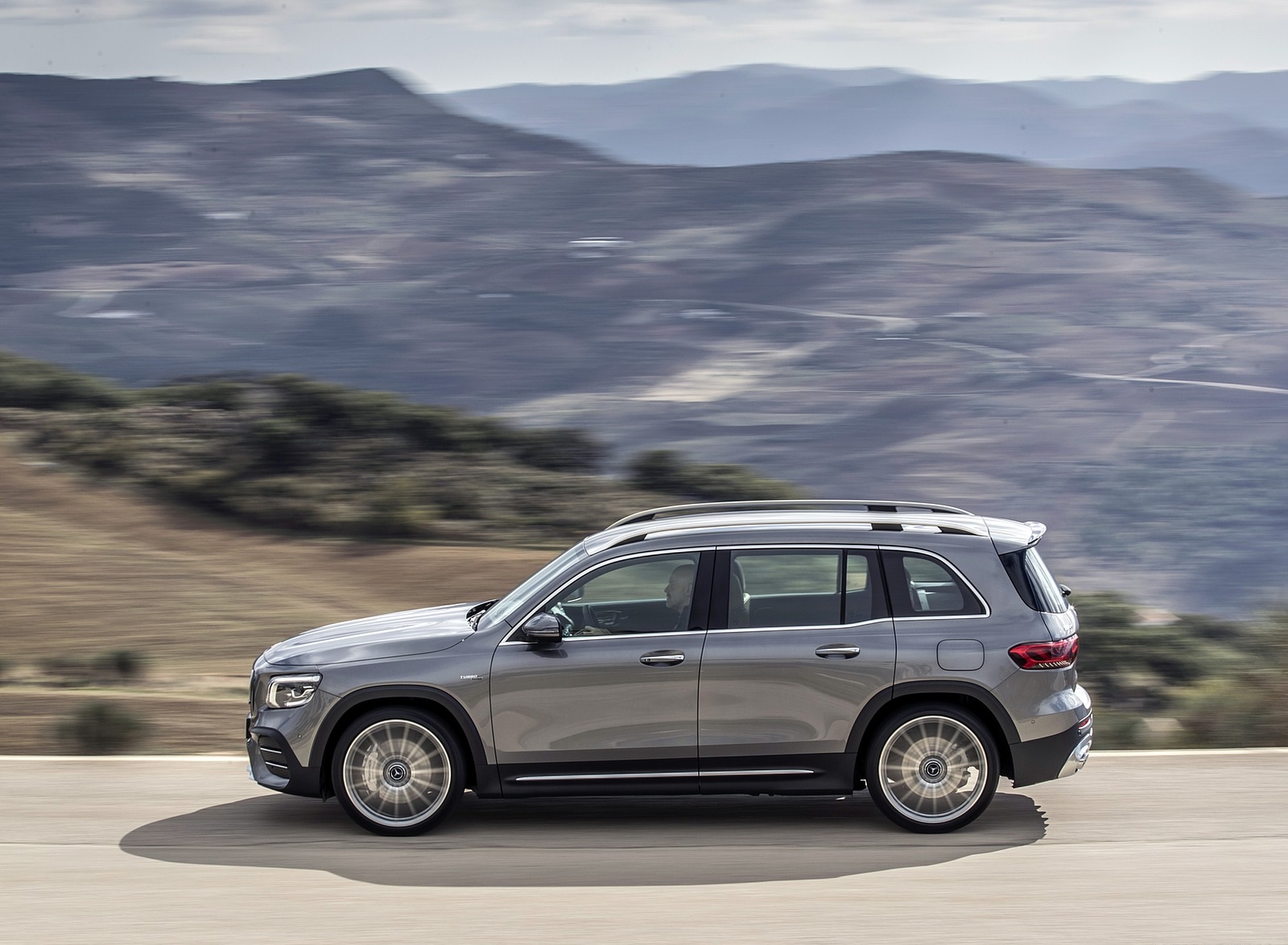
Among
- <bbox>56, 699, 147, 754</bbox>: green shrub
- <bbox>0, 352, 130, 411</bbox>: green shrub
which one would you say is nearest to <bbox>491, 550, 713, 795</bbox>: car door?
<bbox>56, 699, 147, 754</bbox>: green shrub

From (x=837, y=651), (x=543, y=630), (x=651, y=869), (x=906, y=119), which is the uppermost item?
(x=906, y=119)

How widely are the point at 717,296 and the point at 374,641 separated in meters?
68.6

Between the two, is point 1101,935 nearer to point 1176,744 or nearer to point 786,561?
point 786,561

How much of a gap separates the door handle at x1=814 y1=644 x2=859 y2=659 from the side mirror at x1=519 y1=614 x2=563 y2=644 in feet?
4.13

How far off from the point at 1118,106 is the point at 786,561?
115242 millimetres

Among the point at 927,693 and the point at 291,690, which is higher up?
the point at 291,690

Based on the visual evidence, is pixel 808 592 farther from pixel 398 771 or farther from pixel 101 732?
pixel 101 732

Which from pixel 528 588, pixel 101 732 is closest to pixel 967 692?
pixel 528 588

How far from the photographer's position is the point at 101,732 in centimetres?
1093

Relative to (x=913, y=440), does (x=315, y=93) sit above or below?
above

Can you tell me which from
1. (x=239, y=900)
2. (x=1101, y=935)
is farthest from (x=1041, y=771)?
(x=239, y=900)

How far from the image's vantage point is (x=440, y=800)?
7.36m

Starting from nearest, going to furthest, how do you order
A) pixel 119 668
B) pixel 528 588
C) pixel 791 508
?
pixel 528 588 < pixel 791 508 < pixel 119 668

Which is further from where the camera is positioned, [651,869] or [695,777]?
[695,777]
